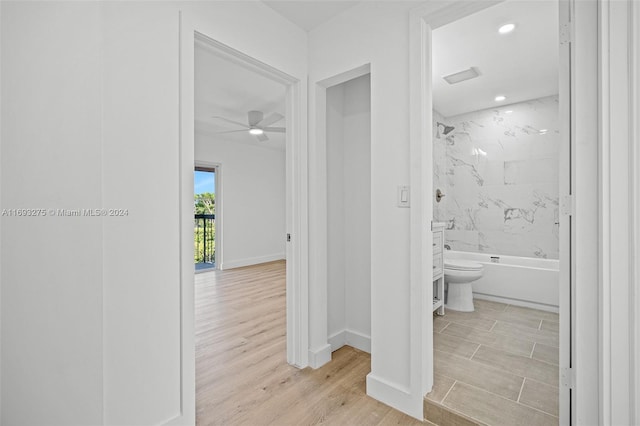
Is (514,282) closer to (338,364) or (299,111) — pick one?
(338,364)

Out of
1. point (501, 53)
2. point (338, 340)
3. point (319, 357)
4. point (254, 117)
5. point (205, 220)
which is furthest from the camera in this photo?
point (205, 220)

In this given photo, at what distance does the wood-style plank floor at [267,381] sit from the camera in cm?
168

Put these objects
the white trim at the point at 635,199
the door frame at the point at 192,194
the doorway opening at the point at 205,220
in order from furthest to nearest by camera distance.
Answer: the doorway opening at the point at 205,220
the door frame at the point at 192,194
the white trim at the point at 635,199

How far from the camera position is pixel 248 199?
21.3 feet

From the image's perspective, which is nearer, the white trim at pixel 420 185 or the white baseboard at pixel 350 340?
the white trim at pixel 420 185

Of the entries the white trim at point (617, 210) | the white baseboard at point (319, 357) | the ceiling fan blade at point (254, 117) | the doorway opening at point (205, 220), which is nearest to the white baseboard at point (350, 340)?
the white baseboard at point (319, 357)

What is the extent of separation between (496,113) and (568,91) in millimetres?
3377

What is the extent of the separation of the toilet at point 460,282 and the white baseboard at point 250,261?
423cm

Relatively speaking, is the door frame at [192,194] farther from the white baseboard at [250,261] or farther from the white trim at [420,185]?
the white baseboard at [250,261]

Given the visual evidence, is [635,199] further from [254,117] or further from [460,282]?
[254,117]

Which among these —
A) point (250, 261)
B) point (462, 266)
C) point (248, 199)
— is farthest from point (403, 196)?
point (250, 261)

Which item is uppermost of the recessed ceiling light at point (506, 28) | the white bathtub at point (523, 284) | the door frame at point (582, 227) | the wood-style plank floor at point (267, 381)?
the recessed ceiling light at point (506, 28)

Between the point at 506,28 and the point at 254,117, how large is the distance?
315 cm

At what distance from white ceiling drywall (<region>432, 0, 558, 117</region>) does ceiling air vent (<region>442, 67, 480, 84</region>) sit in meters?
0.05
